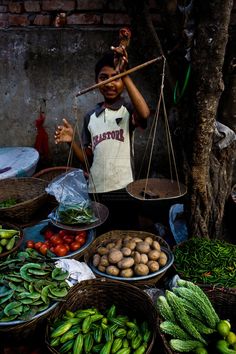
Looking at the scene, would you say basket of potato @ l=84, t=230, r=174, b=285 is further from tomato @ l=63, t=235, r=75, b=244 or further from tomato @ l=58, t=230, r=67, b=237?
tomato @ l=58, t=230, r=67, b=237

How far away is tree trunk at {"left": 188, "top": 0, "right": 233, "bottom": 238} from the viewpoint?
3.10 meters

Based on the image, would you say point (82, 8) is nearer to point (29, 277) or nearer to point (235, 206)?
point (235, 206)

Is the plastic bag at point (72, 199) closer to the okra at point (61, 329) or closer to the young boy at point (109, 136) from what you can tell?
the young boy at point (109, 136)

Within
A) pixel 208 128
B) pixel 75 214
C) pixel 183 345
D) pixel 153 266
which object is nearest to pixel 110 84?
pixel 208 128

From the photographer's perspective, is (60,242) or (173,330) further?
(60,242)

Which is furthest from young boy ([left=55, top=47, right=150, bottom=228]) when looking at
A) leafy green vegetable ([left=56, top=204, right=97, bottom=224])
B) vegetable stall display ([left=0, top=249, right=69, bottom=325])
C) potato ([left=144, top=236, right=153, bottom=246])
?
vegetable stall display ([left=0, top=249, right=69, bottom=325])

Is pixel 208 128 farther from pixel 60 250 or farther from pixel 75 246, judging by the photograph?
pixel 60 250

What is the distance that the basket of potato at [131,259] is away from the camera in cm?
299

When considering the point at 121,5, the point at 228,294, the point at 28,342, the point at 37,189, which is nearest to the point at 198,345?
the point at 228,294

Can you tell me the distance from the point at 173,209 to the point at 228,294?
5.59 feet

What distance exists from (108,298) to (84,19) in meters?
3.66

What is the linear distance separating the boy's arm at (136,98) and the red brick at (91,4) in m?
2.17

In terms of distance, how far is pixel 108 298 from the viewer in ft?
9.43

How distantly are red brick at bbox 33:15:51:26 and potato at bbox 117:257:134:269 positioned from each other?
3493mm
